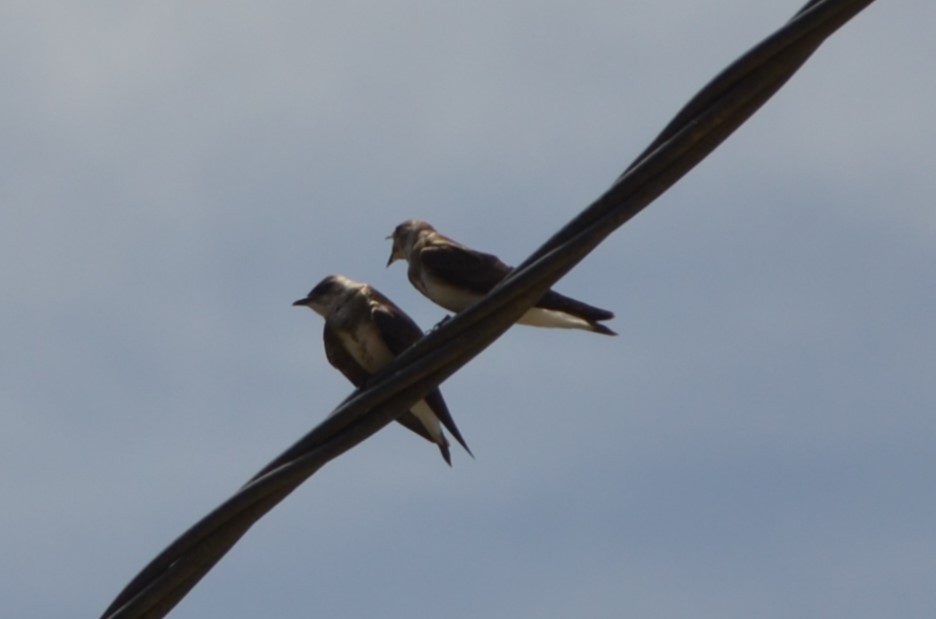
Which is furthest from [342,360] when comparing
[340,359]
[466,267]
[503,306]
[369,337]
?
[503,306]

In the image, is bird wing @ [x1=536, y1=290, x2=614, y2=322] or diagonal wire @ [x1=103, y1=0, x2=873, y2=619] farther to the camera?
bird wing @ [x1=536, y1=290, x2=614, y2=322]

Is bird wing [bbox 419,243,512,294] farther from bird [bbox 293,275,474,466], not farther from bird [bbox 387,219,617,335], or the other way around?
bird [bbox 293,275,474,466]

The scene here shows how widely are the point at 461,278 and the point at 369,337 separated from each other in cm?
62

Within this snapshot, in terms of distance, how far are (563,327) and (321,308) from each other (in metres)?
1.41

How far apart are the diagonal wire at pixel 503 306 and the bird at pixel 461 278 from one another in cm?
350

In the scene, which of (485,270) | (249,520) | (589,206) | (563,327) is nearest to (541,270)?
(589,206)

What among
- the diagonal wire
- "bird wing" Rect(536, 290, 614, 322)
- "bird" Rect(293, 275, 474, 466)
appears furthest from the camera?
"bird" Rect(293, 275, 474, 466)

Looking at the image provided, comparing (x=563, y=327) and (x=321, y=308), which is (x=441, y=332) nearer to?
(x=563, y=327)

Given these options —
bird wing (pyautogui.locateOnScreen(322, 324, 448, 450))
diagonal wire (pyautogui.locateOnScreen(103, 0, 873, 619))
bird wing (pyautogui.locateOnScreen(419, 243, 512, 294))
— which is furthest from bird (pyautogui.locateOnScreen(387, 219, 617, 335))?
diagonal wire (pyautogui.locateOnScreen(103, 0, 873, 619))

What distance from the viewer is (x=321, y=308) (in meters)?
8.88

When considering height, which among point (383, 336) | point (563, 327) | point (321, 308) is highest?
point (321, 308)

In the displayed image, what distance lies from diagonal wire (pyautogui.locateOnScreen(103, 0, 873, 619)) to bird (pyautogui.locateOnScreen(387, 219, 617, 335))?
350 centimetres

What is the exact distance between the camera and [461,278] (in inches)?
341

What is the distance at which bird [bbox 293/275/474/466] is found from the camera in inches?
323
